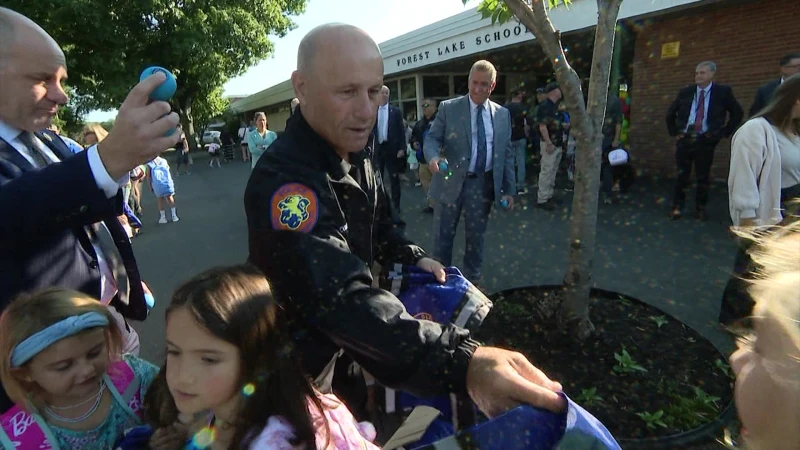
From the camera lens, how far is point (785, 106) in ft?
10.00

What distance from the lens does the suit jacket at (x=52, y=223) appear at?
1101 mm

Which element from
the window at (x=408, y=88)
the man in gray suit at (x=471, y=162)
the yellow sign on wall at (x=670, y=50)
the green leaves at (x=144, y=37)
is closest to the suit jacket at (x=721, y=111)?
the yellow sign on wall at (x=670, y=50)

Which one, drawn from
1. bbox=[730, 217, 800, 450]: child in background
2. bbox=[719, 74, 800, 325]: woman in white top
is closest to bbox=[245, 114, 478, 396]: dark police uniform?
bbox=[730, 217, 800, 450]: child in background

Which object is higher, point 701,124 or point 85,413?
point 701,124

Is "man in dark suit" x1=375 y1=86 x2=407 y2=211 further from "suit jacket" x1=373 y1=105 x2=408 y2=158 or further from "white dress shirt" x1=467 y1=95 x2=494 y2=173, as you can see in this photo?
"white dress shirt" x1=467 y1=95 x2=494 y2=173

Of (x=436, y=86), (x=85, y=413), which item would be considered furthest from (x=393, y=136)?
(x=436, y=86)

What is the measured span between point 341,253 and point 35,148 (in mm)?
1152

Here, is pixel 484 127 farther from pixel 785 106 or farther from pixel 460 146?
pixel 785 106

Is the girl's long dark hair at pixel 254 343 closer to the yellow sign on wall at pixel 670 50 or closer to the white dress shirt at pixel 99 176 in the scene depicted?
the white dress shirt at pixel 99 176

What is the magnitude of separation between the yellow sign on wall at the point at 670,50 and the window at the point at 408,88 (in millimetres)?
8702

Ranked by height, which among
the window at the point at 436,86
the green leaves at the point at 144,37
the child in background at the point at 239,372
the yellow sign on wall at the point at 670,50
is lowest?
the child in background at the point at 239,372

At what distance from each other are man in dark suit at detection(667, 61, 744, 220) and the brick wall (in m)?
2.32

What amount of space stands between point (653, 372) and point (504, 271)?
2.28 meters

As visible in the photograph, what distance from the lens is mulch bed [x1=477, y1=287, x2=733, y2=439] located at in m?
2.50
